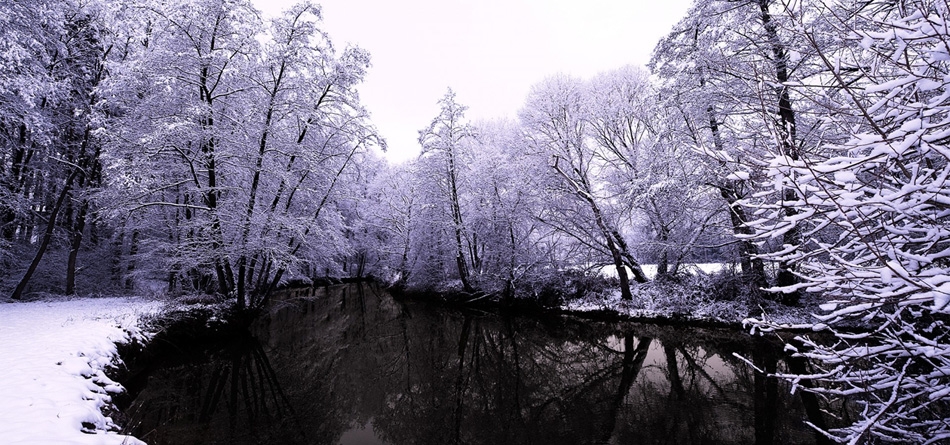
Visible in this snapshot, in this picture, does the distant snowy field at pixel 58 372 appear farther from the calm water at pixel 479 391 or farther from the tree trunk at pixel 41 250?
the tree trunk at pixel 41 250

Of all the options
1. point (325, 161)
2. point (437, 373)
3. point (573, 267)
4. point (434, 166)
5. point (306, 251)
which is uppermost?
point (434, 166)

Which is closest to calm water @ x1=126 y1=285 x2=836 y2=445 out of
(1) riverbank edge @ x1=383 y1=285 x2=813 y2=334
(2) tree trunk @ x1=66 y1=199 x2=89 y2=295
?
(1) riverbank edge @ x1=383 y1=285 x2=813 y2=334

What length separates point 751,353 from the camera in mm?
9430

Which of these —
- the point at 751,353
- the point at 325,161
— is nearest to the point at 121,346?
the point at 325,161

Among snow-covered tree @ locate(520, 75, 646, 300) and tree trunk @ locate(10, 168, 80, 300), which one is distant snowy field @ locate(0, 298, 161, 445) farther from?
snow-covered tree @ locate(520, 75, 646, 300)

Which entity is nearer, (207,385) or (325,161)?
(207,385)

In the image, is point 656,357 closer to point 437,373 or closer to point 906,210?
point 437,373

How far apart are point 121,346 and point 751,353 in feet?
46.1

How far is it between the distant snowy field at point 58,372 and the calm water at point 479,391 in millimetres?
1055

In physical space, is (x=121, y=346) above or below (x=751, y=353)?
above

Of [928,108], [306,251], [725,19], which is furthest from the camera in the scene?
[306,251]

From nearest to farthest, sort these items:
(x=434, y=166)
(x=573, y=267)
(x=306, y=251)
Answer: (x=306, y=251)
(x=573, y=267)
(x=434, y=166)

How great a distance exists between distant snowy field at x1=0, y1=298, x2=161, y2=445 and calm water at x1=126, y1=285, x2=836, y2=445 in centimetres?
105

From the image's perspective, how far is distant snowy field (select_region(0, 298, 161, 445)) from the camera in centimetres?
398
